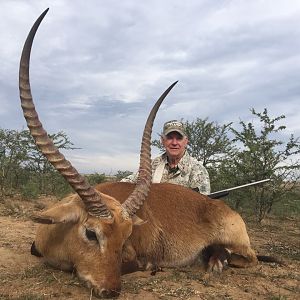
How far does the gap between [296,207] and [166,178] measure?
6558mm

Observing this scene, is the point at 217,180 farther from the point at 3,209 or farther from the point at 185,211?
the point at 185,211

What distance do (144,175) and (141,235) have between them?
72 cm

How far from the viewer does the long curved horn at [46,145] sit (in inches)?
149

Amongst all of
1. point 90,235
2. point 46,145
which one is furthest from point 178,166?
point 46,145

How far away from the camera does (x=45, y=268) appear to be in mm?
4730

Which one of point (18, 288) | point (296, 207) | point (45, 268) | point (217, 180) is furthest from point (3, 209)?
point (296, 207)

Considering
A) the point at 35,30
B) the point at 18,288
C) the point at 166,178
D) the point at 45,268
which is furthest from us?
the point at 166,178

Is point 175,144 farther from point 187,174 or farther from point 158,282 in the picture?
point 158,282

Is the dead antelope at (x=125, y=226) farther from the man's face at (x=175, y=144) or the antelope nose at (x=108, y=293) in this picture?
the man's face at (x=175, y=144)

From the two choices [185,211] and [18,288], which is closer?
[18,288]

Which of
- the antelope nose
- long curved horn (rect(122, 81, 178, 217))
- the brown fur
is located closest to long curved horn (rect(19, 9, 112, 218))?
the brown fur

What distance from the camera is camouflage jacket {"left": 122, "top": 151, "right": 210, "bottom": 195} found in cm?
737

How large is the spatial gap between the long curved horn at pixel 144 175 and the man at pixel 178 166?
1832 millimetres

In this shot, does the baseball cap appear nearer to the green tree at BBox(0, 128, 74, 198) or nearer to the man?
the man
